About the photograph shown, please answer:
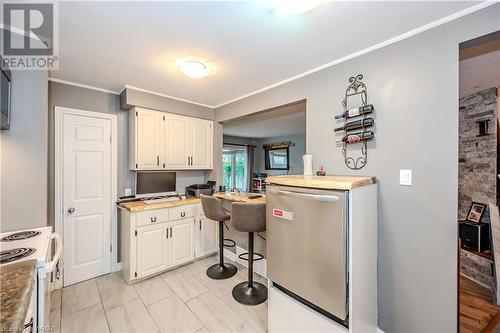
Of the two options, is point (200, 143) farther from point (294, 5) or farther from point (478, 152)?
point (478, 152)

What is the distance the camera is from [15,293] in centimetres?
79

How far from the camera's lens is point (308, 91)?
7.44 ft

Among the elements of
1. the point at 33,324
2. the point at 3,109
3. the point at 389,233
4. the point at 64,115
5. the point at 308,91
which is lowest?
the point at 33,324

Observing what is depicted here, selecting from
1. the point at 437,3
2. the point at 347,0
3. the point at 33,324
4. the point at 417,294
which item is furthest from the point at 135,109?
the point at 417,294

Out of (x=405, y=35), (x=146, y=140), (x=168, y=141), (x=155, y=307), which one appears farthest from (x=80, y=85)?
(x=405, y=35)

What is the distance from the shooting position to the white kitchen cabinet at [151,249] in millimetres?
2594

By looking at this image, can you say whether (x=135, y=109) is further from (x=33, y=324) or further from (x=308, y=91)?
(x=33, y=324)

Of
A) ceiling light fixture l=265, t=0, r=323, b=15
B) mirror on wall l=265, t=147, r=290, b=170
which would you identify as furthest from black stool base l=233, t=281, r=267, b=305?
mirror on wall l=265, t=147, r=290, b=170

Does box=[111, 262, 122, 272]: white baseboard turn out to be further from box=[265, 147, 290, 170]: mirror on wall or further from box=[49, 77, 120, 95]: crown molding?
box=[265, 147, 290, 170]: mirror on wall

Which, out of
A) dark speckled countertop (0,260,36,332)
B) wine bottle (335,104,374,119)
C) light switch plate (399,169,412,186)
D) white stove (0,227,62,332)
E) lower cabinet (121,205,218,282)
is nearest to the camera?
dark speckled countertop (0,260,36,332)

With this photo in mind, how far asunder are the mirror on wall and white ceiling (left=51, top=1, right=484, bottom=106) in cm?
467

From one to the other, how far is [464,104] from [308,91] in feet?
8.13

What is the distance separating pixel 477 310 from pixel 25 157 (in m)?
4.21

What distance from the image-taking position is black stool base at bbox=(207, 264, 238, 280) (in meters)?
2.73
